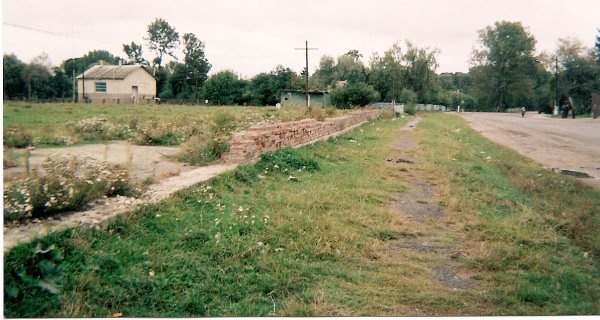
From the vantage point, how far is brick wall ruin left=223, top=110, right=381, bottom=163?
716cm

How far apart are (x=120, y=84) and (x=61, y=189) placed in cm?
4285

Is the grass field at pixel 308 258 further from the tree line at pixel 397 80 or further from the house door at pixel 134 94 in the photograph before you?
the house door at pixel 134 94

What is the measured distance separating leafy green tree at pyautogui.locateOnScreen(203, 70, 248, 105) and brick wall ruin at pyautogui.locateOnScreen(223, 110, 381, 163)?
110 ft

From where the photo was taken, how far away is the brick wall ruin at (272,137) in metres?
7.16

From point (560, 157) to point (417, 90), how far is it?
4885 centimetres

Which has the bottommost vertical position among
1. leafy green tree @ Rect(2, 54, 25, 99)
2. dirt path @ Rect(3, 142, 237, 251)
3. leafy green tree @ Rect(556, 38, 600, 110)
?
dirt path @ Rect(3, 142, 237, 251)

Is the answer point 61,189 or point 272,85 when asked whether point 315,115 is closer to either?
point 61,189

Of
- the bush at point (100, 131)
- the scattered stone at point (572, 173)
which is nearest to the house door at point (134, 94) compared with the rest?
the bush at point (100, 131)

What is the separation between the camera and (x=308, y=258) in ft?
12.0

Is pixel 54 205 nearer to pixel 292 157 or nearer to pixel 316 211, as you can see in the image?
pixel 316 211

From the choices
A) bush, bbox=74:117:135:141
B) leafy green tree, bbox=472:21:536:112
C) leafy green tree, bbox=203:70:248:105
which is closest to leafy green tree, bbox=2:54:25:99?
bush, bbox=74:117:135:141

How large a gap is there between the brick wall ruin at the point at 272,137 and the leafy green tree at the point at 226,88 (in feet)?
110

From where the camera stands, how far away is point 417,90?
57531 millimetres

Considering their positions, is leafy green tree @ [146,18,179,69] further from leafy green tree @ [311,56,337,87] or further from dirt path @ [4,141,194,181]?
leafy green tree @ [311,56,337,87]
